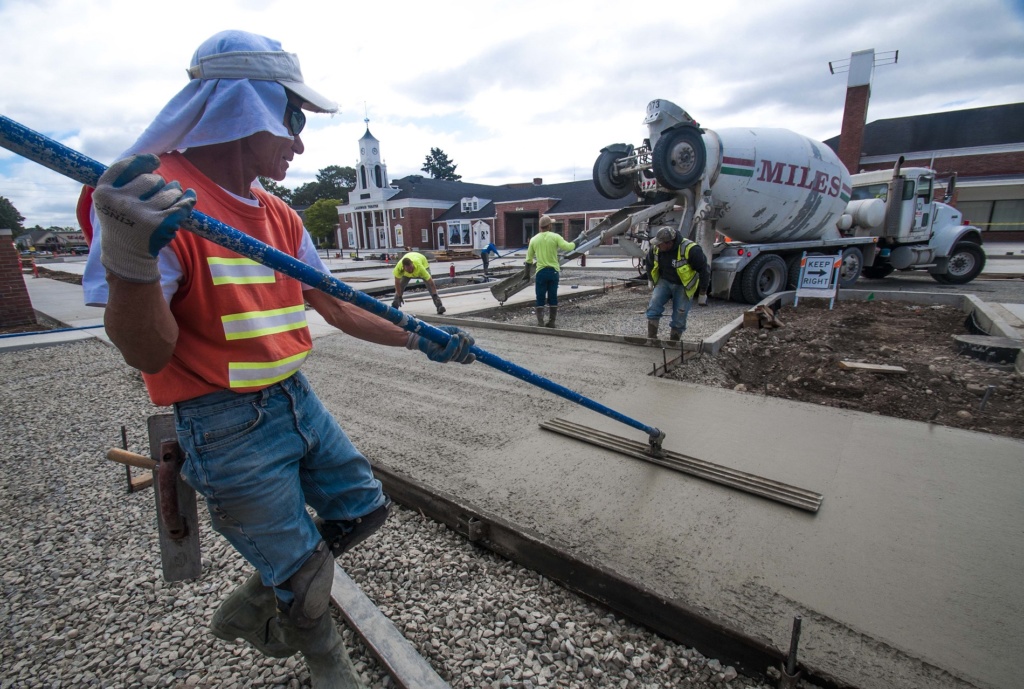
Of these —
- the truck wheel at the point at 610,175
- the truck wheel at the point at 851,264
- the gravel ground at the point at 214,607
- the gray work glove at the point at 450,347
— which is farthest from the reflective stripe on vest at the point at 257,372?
the truck wheel at the point at 851,264

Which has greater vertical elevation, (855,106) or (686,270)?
(855,106)

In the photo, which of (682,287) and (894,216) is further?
(894,216)

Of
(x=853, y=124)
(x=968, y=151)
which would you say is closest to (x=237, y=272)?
(x=853, y=124)

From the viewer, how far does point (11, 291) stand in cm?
882

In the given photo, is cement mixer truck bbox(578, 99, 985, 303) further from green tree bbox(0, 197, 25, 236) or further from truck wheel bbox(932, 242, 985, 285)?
green tree bbox(0, 197, 25, 236)

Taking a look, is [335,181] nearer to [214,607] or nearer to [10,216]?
[10,216]

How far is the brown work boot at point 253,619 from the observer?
169cm

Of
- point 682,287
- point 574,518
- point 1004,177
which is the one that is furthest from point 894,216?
point 1004,177

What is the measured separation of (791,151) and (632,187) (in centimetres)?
298

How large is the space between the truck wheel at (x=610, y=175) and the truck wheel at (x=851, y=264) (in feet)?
17.1

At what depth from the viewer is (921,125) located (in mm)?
28422

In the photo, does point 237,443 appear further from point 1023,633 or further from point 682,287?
point 682,287

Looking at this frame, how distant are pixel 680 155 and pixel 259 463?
8519mm

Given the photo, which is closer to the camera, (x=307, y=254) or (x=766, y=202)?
(x=307, y=254)
